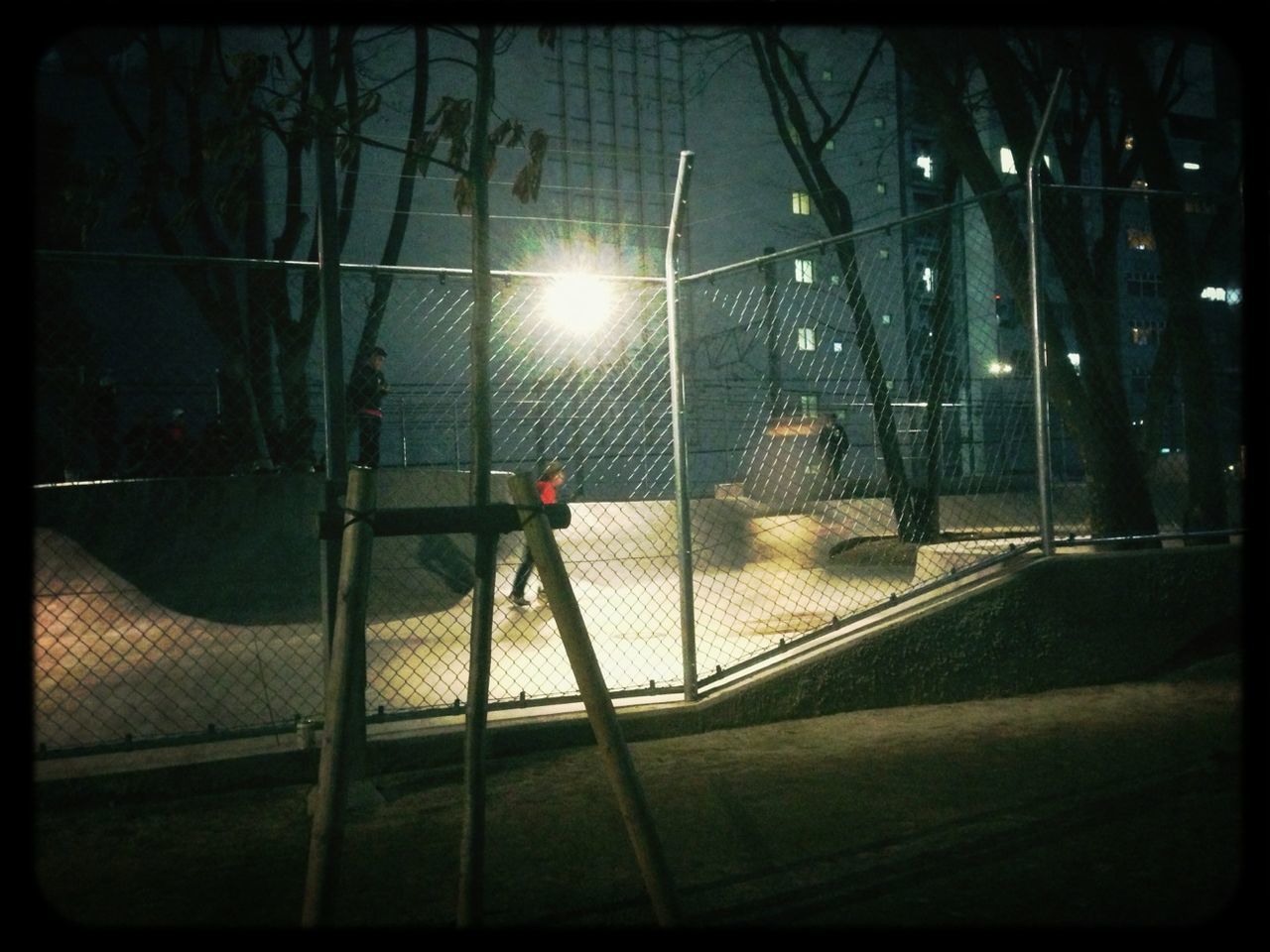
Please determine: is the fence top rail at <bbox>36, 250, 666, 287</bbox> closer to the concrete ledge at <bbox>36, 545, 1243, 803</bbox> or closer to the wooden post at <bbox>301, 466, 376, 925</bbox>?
the wooden post at <bbox>301, 466, 376, 925</bbox>

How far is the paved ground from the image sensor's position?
385 centimetres

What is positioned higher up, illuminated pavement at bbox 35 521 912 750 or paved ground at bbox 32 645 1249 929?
illuminated pavement at bbox 35 521 912 750

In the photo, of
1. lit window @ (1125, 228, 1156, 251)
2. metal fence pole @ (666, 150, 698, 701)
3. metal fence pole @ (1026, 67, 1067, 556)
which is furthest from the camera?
lit window @ (1125, 228, 1156, 251)

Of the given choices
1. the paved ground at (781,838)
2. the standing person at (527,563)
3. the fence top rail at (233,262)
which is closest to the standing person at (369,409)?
the standing person at (527,563)

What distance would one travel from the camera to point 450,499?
11891 millimetres

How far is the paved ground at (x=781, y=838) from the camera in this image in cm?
385

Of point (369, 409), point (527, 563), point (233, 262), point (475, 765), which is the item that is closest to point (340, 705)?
point (475, 765)

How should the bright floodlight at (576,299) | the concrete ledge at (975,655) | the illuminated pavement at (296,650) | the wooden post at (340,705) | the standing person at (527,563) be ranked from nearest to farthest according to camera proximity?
the wooden post at (340,705)
the concrete ledge at (975,655)
the bright floodlight at (576,299)
the illuminated pavement at (296,650)
the standing person at (527,563)

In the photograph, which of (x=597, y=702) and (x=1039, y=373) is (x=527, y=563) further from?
(x=597, y=702)

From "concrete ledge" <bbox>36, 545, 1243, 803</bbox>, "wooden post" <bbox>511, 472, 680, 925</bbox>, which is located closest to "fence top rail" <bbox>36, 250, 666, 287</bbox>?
"wooden post" <bbox>511, 472, 680, 925</bbox>

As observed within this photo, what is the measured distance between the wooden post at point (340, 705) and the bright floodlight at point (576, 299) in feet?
10.9

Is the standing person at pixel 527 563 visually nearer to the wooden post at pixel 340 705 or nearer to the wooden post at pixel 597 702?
the wooden post at pixel 597 702

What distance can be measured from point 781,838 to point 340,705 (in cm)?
224

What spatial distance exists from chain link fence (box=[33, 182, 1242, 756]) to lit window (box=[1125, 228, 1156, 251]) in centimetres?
3106
